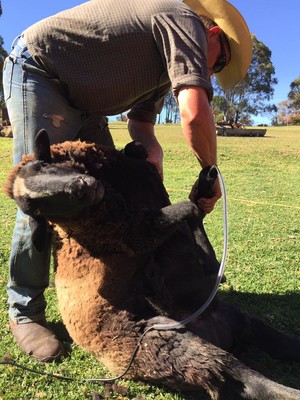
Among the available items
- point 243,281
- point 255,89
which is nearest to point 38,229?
point 243,281

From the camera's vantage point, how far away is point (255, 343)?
2.83 metres

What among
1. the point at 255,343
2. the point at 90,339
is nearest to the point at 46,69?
the point at 90,339

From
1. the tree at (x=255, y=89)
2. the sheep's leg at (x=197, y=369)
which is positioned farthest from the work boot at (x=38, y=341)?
the tree at (x=255, y=89)

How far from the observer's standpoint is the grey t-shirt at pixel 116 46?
104 inches

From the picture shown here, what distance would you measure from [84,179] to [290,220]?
4.88 m

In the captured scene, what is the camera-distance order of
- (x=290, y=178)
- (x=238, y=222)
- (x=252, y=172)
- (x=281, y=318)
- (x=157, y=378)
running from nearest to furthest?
1. (x=157, y=378)
2. (x=281, y=318)
3. (x=238, y=222)
4. (x=290, y=178)
5. (x=252, y=172)

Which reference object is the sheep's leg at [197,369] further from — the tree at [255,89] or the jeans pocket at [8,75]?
the tree at [255,89]

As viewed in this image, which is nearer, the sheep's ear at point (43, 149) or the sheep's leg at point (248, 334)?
the sheep's ear at point (43, 149)

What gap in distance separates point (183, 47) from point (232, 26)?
22.9 inches

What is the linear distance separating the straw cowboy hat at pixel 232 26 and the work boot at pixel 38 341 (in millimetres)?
2287

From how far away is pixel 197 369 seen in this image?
7.60 ft

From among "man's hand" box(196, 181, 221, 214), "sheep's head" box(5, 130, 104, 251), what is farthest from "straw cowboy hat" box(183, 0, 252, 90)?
"sheep's head" box(5, 130, 104, 251)

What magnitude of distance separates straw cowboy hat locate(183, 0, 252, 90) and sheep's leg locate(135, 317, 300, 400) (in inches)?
73.1

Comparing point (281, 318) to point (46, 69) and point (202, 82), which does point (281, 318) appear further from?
point (46, 69)
